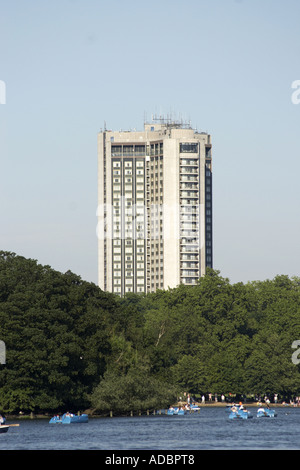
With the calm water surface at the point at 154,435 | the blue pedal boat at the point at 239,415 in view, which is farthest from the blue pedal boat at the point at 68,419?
the blue pedal boat at the point at 239,415

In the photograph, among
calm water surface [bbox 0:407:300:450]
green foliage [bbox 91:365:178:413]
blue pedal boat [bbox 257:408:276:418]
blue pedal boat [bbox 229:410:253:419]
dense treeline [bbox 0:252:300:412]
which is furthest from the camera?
blue pedal boat [bbox 257:408:276:418]

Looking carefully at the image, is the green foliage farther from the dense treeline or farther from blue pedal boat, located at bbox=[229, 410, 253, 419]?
blue pedal boat, located at bbox=[229, 410, 253, 419]

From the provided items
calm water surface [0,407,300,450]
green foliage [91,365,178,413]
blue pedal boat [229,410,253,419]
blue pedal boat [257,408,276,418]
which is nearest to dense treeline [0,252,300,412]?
green foliage [91,365,178,413]

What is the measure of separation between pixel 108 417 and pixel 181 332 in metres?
55.5

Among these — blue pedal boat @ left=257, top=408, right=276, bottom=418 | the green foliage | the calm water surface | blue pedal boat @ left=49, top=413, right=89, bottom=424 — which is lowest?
blue pedal boat @ left=257, top=408, right=276, bottom=418

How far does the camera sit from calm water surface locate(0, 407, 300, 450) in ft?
264

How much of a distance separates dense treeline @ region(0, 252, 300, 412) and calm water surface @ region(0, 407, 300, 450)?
11.4 feet

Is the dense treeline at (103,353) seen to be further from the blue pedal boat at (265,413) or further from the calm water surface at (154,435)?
the blue pedal boat at (265,413)

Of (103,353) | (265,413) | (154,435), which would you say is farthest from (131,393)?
(154,435)

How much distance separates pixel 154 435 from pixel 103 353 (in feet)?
105

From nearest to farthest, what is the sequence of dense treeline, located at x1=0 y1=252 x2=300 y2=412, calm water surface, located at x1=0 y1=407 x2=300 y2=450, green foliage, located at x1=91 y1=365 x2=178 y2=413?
1. calm water surface, located at x1=0 y1=407 x2=300 y2=450
2. dense treeline, located at x1=0 y1=252 x2=300 y2=412
3. green foliage, located at x1=91 y1=365 x2=178 y2=413

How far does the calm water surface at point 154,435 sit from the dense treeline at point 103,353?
11.4ft

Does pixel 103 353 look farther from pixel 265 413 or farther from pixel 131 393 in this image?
pixel 265 413
